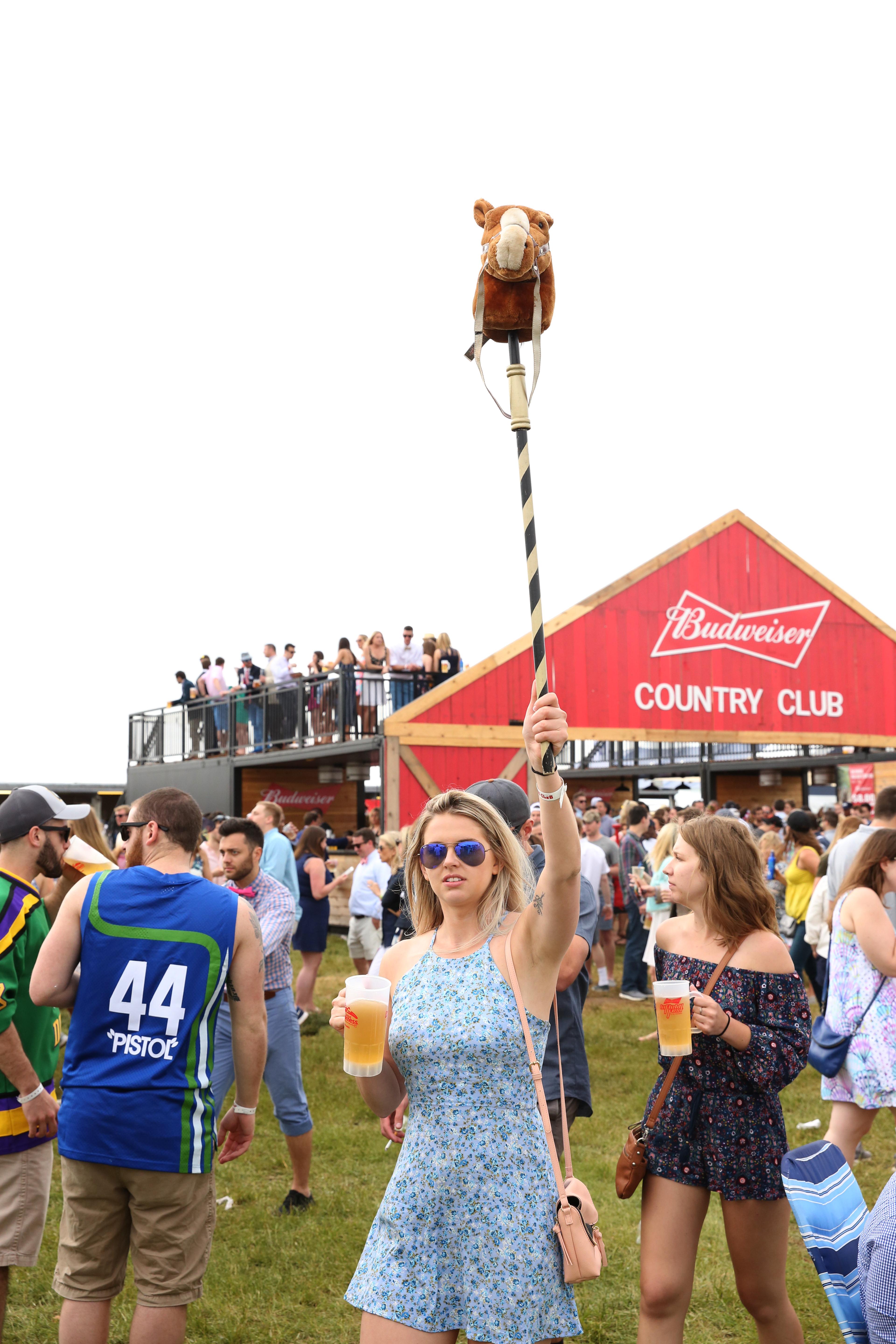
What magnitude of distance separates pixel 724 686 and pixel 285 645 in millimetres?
8289

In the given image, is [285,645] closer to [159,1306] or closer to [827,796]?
[827,796]

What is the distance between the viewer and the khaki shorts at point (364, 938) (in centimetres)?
1010

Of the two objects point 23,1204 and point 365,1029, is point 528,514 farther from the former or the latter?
point 23,1204

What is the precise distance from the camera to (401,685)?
58.7ft

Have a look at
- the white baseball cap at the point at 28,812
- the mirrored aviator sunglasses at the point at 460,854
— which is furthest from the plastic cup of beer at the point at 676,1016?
the white baseball cap at the point at 28,812

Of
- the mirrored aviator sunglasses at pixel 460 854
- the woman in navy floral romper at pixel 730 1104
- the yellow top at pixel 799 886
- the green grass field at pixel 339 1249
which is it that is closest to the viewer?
the mirrored aviator sunglasses at pixel 460 854

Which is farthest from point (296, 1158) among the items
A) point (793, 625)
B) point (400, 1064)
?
point (793, 625)

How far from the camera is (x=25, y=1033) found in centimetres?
340

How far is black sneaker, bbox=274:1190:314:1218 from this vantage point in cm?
526

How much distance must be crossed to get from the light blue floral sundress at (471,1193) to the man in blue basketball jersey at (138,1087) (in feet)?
2.32

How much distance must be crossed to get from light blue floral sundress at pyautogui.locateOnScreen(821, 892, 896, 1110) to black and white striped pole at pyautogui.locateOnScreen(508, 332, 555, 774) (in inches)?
106

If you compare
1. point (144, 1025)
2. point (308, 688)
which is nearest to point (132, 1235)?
point (144, 1025)

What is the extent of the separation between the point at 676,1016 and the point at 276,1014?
9.82ft

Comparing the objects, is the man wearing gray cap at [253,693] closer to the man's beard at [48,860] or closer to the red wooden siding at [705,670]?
the red wooden siding at [705,670]
